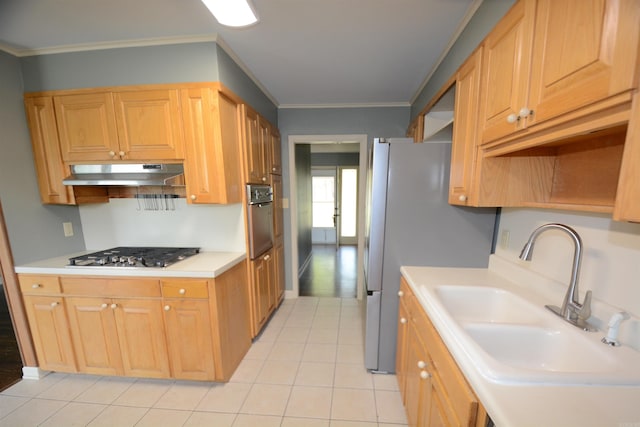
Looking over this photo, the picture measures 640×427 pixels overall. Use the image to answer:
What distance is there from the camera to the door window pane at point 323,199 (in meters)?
5.71

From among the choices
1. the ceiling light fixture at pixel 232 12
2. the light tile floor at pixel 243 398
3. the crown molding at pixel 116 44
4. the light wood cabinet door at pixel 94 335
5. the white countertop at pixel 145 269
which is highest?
the crown molding at pixel 116 44

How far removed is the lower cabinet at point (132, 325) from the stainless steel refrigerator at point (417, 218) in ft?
3.95

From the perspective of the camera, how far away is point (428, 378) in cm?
102

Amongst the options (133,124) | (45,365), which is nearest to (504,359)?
(133,124)

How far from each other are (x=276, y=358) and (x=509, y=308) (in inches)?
69.2

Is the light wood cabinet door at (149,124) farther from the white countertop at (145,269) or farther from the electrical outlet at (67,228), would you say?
the electrical outlet at (67,228)

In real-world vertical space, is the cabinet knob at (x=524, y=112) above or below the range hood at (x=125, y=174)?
above

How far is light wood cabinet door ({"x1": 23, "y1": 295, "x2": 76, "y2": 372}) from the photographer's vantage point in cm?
165

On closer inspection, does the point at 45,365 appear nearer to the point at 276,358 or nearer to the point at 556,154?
the point at 276,358

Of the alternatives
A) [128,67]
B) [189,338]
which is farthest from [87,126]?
[189,338]

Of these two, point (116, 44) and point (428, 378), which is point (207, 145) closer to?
point (116, 44)

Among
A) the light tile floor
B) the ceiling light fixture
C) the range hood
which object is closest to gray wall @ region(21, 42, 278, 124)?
the ceiling light fixture

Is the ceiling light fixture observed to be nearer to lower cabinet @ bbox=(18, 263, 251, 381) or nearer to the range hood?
the range hood

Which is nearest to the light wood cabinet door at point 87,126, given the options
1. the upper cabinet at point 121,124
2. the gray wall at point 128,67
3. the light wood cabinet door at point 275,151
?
the upper cabinet at point 121,124
